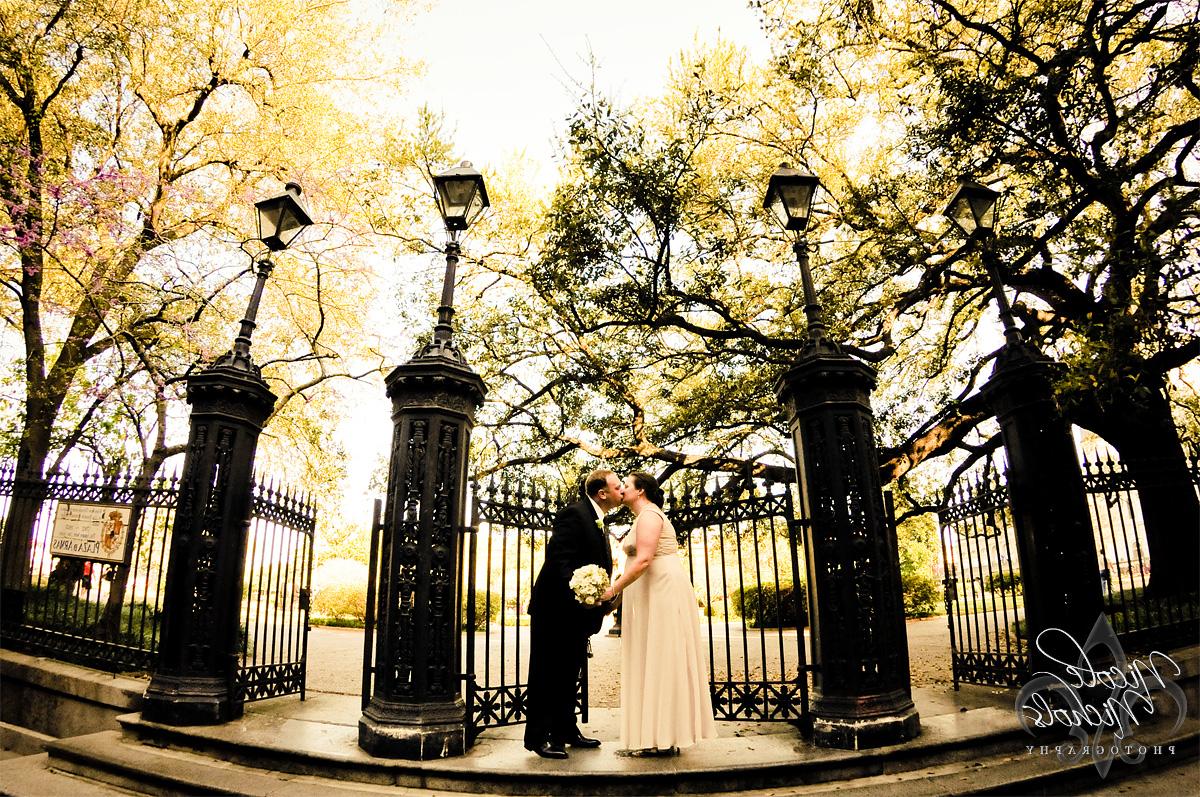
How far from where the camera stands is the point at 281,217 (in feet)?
22.3

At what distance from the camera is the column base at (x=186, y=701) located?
225 inches

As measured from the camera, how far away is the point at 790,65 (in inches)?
377

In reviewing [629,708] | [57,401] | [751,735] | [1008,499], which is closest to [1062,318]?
[1008,499]

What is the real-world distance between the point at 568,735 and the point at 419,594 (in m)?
1.68

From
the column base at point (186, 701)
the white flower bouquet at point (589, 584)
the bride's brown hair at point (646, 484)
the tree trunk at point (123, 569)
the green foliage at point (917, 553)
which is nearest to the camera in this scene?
the white flower bouquet at point (589, 584)

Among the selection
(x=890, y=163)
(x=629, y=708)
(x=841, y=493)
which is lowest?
(x=629, y=708)

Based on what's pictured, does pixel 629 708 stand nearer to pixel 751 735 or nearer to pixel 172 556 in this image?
pixel 751 735

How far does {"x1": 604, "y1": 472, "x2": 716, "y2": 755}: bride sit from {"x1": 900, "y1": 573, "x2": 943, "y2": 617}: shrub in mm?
17357

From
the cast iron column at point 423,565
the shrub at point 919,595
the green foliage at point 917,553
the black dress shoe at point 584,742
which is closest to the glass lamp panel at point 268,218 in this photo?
the cast iron column at point 423,565

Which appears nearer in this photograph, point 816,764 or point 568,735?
point 816,764

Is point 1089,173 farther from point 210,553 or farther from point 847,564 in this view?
point 210,553

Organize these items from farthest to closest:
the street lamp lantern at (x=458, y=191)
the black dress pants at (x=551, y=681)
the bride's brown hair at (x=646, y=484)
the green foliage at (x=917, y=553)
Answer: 1. the green foliage at (x=917, y=553)
2. the street lamp lantern at (x=458, y=191)
3. the bride's brown hair at (x=646, y=484)
4. the black dress pants at (x=551, y=681)

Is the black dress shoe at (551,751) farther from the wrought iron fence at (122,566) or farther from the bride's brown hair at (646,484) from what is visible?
the wrought iron fence at (122,566)

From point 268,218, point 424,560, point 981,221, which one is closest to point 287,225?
point 268,218
